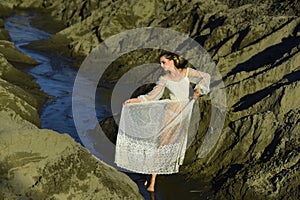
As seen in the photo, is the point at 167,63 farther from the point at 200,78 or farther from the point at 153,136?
the point at 153,136

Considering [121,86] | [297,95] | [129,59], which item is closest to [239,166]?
[297,95]

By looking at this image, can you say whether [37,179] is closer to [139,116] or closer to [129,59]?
[139,116]

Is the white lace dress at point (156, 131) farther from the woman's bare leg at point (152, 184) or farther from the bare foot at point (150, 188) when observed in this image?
the bare foot at point (150, 188)

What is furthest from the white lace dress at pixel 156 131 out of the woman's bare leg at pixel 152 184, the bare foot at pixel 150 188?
the bare foot at pixel 150 188

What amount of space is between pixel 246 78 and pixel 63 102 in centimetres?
419

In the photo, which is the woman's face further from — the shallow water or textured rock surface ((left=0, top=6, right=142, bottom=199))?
the shallow water

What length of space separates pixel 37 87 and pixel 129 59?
269 cm

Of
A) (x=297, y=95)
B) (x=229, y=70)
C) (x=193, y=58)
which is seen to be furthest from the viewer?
(x=193, y=58)

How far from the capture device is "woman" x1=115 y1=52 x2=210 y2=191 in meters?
6.50

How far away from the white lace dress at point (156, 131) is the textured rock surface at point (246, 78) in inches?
37.8

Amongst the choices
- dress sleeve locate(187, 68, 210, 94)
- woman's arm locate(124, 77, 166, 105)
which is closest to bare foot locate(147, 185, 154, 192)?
woman's arm locate(124, 77, 166, 105)

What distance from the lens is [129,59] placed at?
540 inches

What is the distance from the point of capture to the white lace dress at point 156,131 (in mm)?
6562

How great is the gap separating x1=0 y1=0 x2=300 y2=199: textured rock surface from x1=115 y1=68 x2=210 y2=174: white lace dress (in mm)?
960
